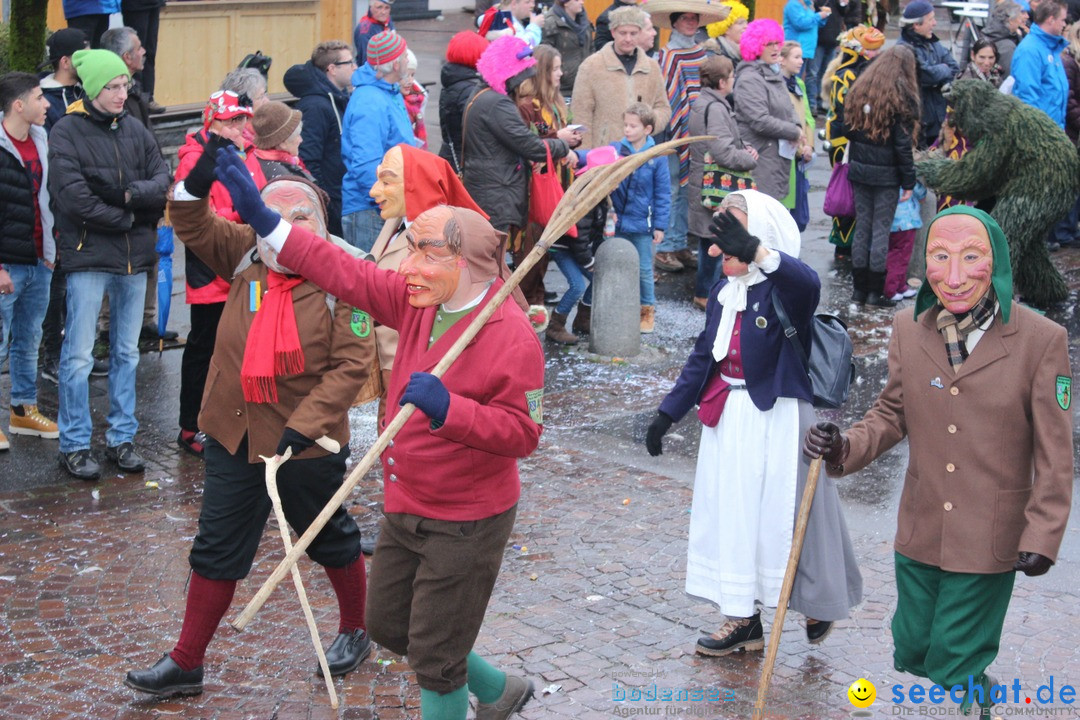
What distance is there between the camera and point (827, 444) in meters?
4.74

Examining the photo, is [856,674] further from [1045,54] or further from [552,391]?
[1045,54]

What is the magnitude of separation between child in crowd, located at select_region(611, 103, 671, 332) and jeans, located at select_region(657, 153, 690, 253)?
5.42ft

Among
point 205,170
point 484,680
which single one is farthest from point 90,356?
point 484,680

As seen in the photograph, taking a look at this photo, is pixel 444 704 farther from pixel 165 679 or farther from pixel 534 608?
pixel 534 608

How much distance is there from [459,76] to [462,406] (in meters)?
5.99

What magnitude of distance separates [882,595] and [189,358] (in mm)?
4109

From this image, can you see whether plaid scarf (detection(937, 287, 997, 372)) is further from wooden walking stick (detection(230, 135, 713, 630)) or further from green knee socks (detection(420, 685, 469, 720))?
green knee socks (detection(420, 685, 469, 720))

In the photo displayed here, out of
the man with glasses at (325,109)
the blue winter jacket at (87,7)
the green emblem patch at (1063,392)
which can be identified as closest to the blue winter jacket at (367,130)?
the man with glasses at (325,109)

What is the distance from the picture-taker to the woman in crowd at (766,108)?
10.7 metres

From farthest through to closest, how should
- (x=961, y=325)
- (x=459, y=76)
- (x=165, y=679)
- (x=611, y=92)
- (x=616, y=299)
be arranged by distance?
1. (x=611, y=92)
2. (x=616, y=299)
3. (x=459, y=76)
4. (x=165, y=679)
5. (x=961, y=325)

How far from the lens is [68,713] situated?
5.09 metres

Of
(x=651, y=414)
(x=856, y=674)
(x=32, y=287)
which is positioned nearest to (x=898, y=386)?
(x=856, y=674)

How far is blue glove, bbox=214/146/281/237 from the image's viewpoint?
14.9ft

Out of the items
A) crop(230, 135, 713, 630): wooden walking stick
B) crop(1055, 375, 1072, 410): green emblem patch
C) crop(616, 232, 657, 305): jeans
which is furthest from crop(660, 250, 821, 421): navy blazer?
crop(616, 232, 657, 305): jeans
